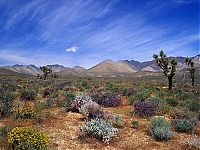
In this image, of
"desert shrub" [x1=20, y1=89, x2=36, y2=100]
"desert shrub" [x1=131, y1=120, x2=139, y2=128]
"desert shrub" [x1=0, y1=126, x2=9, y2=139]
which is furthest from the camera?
"desert shrub" [x1=20, y1=89, x2=36, y2=100]

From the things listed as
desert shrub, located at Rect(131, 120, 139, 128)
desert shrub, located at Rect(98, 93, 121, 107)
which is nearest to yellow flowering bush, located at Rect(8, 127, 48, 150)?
desert shrub, located at Rect(131, 120, 139, 128)

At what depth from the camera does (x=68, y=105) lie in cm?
1697

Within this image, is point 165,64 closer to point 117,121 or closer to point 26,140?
point 117,121

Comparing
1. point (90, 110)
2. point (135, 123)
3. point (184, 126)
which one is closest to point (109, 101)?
point (90, 110)

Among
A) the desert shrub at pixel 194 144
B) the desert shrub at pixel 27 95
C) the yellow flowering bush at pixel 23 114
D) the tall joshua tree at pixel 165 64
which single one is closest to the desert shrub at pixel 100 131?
the desert shrub at pixel 194 144

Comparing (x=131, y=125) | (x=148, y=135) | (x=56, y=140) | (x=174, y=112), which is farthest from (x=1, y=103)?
(x=174, y=112)

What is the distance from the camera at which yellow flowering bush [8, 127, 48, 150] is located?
29.5ft

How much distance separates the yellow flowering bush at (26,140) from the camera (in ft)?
29.5

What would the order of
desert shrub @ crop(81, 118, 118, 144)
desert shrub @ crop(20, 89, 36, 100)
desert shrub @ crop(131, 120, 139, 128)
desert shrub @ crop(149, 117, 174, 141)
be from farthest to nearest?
1. desert shrub @ crop(20, 89, 36, 100)
2. desert shrub @ crop(131, 120, 139, 128)
3. desert shrub @ crop(149, 117, 174, 141)
4. desert shrub @ crop(81, 118, 118, 144)

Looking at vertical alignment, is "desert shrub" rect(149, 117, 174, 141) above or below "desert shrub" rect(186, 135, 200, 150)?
above

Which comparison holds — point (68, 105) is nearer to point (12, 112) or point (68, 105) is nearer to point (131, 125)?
point (12, 112)

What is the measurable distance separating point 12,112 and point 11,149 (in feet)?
17.8

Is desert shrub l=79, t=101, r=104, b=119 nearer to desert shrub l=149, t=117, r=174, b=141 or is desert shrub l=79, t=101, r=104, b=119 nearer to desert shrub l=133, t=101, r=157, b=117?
desert shrub l=133, t=101, r=157, b=117

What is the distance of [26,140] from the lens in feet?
30.2
